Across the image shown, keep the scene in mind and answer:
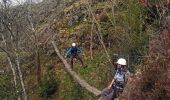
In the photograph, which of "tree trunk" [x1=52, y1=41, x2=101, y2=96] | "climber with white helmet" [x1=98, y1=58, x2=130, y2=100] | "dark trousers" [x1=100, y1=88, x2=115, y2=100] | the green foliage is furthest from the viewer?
the green foliage

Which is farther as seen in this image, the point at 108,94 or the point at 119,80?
the point at 108,94

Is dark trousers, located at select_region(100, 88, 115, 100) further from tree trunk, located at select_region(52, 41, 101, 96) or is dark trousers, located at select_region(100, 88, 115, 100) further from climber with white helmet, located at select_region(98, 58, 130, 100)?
tree trunk, located at select_region(52, 41, 101, 96)

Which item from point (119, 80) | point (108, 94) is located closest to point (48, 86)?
point (108, 94)

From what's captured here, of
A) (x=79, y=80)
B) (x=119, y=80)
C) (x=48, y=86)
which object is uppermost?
(x=119, y=80)

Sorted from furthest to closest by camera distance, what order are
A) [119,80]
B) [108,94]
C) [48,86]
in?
1. [48,86]
2. [108,94]
3. [119,80]

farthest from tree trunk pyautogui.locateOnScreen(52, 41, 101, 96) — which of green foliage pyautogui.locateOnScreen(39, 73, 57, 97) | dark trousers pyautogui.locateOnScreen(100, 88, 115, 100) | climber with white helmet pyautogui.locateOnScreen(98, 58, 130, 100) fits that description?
climber with white helmet pyautogui.locateOnScreen(98, 58, 130, 100)

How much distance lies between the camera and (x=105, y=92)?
13.1m

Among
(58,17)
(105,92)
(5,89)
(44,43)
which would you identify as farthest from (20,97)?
(105,92)

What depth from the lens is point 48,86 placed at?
88.9 ft

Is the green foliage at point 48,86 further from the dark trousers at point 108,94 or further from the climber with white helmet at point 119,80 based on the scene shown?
the climber with white helmet at point 119,80

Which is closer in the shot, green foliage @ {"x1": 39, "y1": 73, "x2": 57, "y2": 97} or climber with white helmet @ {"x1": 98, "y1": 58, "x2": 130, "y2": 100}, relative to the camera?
climber with white helmet @ {"x1": 98, "y1": 58, "x2": 130, "y2": 100}

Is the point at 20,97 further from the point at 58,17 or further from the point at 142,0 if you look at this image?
the point at 142,0

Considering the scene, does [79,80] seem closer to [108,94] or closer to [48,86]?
[48,86]

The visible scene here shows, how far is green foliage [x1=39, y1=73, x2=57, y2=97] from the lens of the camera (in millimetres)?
26984
